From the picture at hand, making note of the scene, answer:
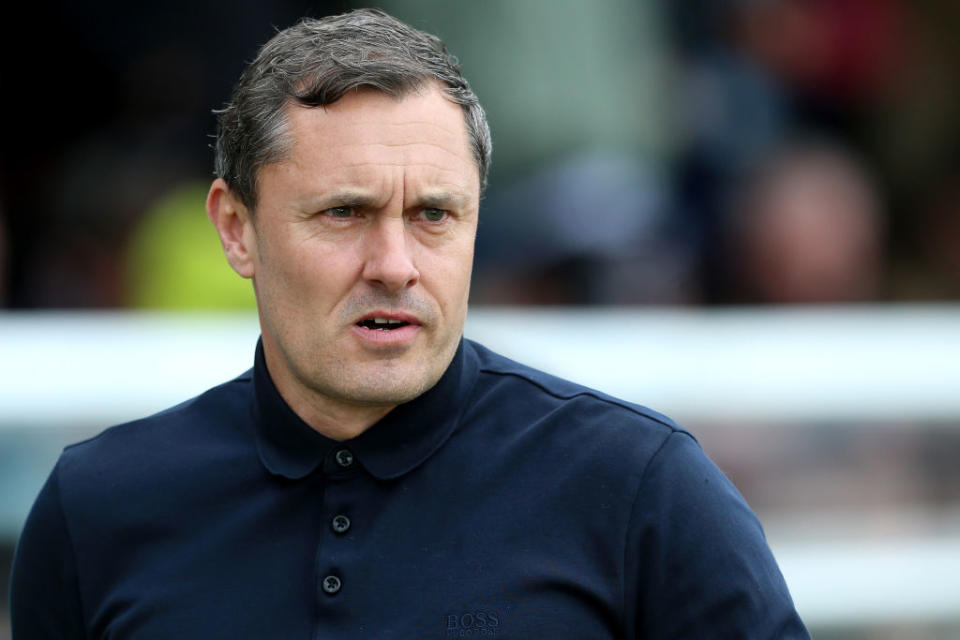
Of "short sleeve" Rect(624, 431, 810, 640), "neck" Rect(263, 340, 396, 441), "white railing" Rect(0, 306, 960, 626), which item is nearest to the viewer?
"short sleeve" Rect(624, 431, 810, 640)

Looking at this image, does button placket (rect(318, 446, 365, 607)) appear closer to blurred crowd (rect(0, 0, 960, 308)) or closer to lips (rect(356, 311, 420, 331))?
lips (rect(356, 311, 420, 331))

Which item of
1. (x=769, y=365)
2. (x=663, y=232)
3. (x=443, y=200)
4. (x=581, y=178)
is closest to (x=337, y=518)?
(x=443, y=200)

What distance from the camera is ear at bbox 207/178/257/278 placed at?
87.8 inches

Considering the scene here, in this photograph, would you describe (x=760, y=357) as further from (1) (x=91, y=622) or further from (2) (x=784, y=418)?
(1) (x=91, y=622)

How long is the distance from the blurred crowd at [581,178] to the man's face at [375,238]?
139 inches

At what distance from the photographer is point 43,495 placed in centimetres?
227

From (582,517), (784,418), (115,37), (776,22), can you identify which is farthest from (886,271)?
(582,517)

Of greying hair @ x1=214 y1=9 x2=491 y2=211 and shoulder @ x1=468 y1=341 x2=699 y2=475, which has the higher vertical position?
greying hair @ x1=214 y1=9 x2=491 y2=211

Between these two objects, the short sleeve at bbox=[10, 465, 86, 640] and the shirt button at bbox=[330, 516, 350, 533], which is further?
the short sleeve at bbox=[10, 465, 86, 640]

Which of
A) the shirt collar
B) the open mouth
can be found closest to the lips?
the open mouth

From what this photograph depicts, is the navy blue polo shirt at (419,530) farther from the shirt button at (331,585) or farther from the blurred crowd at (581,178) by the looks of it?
the blurred crowd at (581,178)

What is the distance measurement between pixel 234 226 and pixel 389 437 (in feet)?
1.40

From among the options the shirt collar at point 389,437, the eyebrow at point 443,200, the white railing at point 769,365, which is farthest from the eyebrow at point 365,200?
the white railing at point 769,365

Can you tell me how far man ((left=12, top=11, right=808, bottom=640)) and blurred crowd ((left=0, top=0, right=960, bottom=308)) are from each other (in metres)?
3.43
